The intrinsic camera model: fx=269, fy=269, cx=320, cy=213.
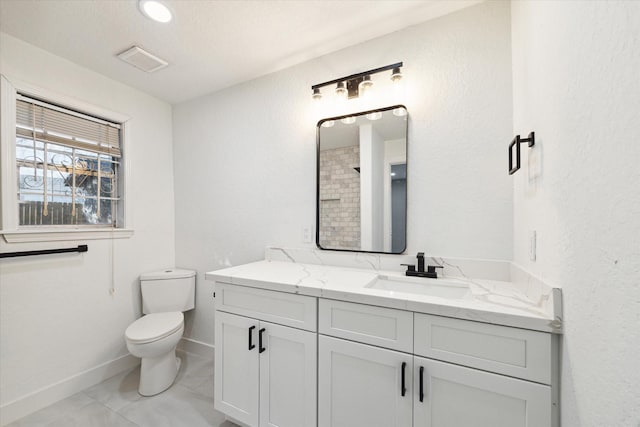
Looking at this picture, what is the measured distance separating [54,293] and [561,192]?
288cm

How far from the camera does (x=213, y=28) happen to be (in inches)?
65.2

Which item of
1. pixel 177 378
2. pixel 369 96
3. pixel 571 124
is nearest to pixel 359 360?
pixel 571 124

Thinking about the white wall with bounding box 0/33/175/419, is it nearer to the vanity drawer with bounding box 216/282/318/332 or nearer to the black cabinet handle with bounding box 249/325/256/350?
the vanity drawer with bounding box 216/282/318/332

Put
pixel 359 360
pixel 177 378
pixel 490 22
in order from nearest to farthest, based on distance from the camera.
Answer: pixel 359 360 < pixel 490 22 < pixel 177 378

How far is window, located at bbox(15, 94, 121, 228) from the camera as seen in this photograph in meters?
1.80

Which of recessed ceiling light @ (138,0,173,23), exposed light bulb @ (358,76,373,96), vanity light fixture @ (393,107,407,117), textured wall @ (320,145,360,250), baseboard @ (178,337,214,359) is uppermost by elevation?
recessed ceiling light @ (138,0,173,23)

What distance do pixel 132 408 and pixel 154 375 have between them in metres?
0.20

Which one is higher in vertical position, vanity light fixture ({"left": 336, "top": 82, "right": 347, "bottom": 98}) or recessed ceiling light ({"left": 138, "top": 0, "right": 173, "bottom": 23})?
recessed ceiling light ({"left": 138, "top": 0, "right": 173, "bottom": 23})

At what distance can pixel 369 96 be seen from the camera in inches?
70.0

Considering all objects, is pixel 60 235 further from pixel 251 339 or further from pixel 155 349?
pixel 251 339

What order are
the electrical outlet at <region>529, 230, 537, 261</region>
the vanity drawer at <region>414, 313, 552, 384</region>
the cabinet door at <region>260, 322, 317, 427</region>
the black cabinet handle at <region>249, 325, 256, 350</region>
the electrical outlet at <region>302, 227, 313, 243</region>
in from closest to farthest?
the vanity drawer at <region>414, 313, 552, 384</region>, the electrical outlet at <region>529, 230, 537, 261</region>, the cabinet door at <region>260, 322, 317, 427</region>, the black cabinet handle at <region>249, 325, 256, 350</region>, the electrical outlet at <region>302, 227, 313, 243</region>

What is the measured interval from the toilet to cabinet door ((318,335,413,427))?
1278 mm

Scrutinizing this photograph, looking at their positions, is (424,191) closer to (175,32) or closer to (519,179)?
(519,179)

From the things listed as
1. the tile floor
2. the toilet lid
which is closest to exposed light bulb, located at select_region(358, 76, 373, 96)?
the toilet lid
